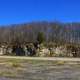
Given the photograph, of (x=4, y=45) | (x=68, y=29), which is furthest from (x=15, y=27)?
(x=4, y=45)

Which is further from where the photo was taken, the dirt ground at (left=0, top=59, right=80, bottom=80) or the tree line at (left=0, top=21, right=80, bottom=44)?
the tree line at (left=0, top=21, right=80, bottom=44)

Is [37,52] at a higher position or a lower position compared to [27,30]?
lower

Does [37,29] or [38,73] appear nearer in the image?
[38,73]

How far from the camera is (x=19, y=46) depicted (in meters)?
40.7

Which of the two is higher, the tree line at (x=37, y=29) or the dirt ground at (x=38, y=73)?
the tree line at (x=37, y=29)

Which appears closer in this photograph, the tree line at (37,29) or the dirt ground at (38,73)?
the dirt ground at (38,73)

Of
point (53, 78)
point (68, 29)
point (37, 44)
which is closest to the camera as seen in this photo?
point (53, 78)

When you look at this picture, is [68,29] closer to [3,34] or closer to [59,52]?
[3,34]

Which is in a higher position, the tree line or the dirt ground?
Answer: the tree line

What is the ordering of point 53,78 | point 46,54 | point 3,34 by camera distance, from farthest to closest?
point 3,34
point 46,54
point 53,78

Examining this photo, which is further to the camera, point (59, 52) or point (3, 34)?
point (3, 34)

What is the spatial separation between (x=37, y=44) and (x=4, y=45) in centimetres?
437

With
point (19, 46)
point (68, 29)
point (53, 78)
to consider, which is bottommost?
point (53, 78)

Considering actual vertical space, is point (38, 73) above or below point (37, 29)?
below
